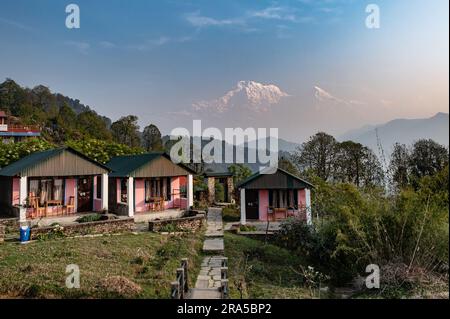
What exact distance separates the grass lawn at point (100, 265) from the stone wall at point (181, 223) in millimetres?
1191

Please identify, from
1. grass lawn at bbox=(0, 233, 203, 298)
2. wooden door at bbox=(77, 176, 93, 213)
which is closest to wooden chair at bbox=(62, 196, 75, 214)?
wooden door at bbox=(77, 176, 93, 213)

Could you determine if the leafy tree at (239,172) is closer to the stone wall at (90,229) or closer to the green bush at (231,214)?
the green bush at (231,214)

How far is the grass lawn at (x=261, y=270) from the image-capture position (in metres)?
7.92

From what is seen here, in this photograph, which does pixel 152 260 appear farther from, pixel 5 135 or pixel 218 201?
pixel 5 135

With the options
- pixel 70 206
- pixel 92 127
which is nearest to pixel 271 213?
pixel 70 206

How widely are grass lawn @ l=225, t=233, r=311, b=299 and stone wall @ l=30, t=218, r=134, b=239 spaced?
4.49 metres

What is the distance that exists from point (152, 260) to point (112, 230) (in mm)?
4729

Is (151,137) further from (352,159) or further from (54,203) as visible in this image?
(54,203)

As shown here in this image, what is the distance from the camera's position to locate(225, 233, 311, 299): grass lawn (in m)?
7.92

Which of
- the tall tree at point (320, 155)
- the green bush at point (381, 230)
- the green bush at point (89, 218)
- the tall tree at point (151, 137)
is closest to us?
the green bush at point (381, 230)

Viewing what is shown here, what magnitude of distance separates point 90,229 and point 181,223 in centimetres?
380

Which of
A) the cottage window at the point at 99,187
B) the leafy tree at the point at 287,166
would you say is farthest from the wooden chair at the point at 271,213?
the cottage window at the point at 99,187

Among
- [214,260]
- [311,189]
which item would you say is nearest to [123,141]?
[311,189]

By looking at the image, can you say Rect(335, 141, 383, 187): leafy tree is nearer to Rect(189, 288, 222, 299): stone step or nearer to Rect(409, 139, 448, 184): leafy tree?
Rect(409, 139, 448, 184): leafy tree
